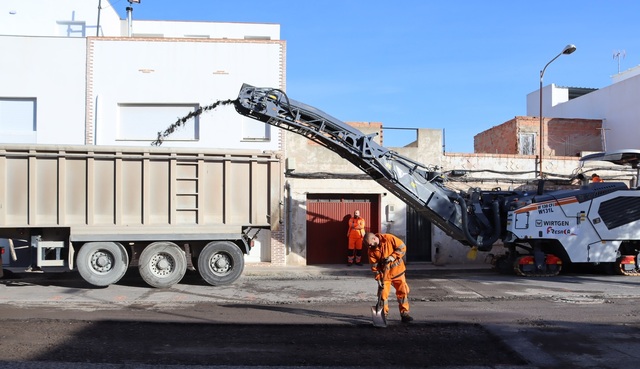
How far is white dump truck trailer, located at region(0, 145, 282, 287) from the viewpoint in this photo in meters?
11.6

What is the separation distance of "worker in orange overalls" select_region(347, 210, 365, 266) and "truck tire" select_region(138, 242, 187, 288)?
19.5 feet

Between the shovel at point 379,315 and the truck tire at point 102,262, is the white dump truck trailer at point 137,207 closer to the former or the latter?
the truck tire at point 102,262

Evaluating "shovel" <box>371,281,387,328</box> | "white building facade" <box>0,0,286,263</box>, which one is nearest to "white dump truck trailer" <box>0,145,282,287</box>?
"white building facade" <box>0,0,286,263</box>

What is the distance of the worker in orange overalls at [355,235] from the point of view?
16.7m

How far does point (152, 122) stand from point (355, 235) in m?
6.62

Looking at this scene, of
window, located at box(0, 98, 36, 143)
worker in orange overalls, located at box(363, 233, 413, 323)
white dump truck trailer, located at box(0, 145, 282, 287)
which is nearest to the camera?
worker in orange overalls, located at box(363, 233, 413, 323)

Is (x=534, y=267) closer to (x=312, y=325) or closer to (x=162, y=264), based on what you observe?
(x=312, y=325)

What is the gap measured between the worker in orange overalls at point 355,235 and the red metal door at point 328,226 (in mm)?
470

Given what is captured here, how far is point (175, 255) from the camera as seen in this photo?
11969mm

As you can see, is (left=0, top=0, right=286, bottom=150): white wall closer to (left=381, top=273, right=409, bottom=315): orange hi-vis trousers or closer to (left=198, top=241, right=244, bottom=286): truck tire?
(left=198, top=241, right=244, bottom=286): truck tire

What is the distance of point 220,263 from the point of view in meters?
12.4

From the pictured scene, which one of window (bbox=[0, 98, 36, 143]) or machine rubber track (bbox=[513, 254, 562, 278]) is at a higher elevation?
window (bbox=[0, 98, 36, 143])

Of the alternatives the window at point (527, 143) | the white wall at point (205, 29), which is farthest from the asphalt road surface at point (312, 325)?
the white wall at point (205, 29)

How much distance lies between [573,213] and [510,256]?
1.79 metres
